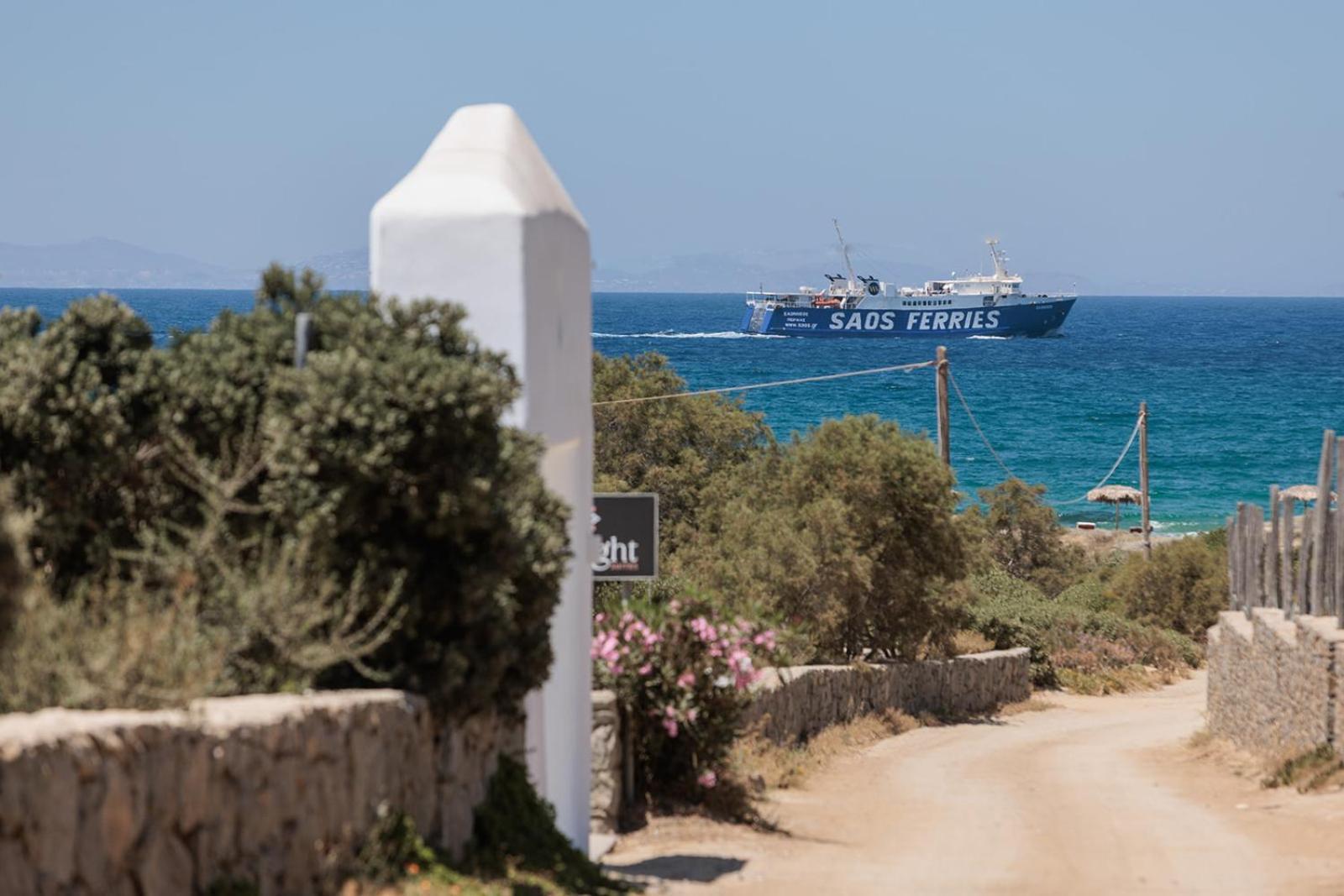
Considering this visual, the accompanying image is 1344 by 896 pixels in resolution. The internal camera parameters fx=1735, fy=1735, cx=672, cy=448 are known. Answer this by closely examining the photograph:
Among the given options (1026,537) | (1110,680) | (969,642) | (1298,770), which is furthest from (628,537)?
(1026,537)

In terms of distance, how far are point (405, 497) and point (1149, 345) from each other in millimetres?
153283

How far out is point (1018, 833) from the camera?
43.9 feet

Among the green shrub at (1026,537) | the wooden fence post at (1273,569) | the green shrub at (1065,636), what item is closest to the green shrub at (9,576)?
the wooden fence post at (1273,569)

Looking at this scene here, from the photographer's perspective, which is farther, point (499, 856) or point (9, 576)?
point (499, 856)

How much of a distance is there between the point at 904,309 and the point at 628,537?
13356cm

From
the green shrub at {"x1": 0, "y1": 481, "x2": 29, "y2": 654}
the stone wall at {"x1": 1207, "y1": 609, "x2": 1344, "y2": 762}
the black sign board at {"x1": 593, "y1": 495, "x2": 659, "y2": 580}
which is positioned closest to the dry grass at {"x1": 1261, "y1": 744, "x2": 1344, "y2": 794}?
the stone wall at {"x1": 1207, "y1": 609, "x2": 1344, "y2": 762}

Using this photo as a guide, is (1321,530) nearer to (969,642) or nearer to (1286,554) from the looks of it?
(1286,554)

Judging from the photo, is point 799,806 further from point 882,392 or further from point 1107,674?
point 882,392

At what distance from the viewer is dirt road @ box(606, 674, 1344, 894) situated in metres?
10.9

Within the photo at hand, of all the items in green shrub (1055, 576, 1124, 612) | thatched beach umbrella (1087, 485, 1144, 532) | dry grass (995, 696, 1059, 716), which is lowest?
dry grass (995, 696, 1059, 716)

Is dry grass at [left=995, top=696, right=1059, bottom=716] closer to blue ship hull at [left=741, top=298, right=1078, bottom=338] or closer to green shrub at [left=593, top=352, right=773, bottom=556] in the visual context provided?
green shrub at [left=593, top=352, right=773, bottom=556]

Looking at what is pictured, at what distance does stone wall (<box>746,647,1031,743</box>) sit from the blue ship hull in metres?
119

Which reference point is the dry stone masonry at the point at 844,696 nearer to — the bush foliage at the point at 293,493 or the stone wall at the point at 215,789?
the bush foliage at the point at 293,493

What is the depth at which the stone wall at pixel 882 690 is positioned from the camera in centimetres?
1795
